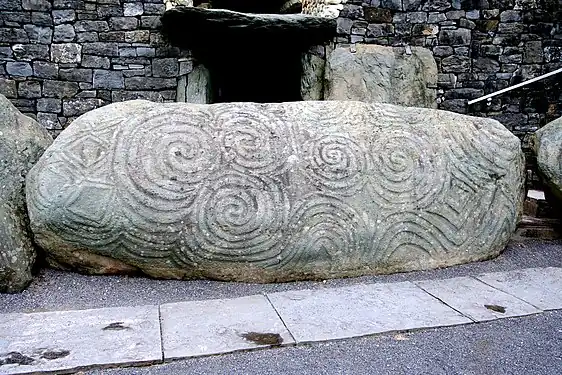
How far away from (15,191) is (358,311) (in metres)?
1.88

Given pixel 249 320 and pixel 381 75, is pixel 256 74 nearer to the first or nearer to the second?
pixel 381 75

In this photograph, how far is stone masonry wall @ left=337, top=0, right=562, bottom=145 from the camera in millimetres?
6496

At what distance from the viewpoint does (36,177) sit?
8.12ft

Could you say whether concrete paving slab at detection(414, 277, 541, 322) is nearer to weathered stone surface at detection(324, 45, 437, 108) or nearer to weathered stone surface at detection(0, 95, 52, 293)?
weathered stone surface at detection(0, 95, 52, 293)

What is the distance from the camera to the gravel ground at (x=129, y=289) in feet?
7.35

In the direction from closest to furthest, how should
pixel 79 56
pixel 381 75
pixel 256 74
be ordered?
pixel 79 56 < pixel 381 75 < pixel 256 74

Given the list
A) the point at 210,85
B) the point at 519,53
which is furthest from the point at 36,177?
the point at 519,53

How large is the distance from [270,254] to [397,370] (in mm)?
991

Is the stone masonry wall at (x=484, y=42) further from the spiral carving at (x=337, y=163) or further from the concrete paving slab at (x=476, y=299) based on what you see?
the concrete paving slab at (x=476, y=299)

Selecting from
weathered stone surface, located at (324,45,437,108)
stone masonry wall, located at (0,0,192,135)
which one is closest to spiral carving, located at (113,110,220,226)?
stone masonry wall, located at (0,0,192,135)

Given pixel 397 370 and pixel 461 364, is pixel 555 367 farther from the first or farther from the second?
pixel 397 370

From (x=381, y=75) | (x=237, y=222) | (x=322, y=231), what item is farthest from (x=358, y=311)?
(x=381, y=75)

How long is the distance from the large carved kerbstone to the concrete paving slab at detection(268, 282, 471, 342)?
9.6 inches

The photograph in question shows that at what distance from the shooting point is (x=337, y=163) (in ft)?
8.66
